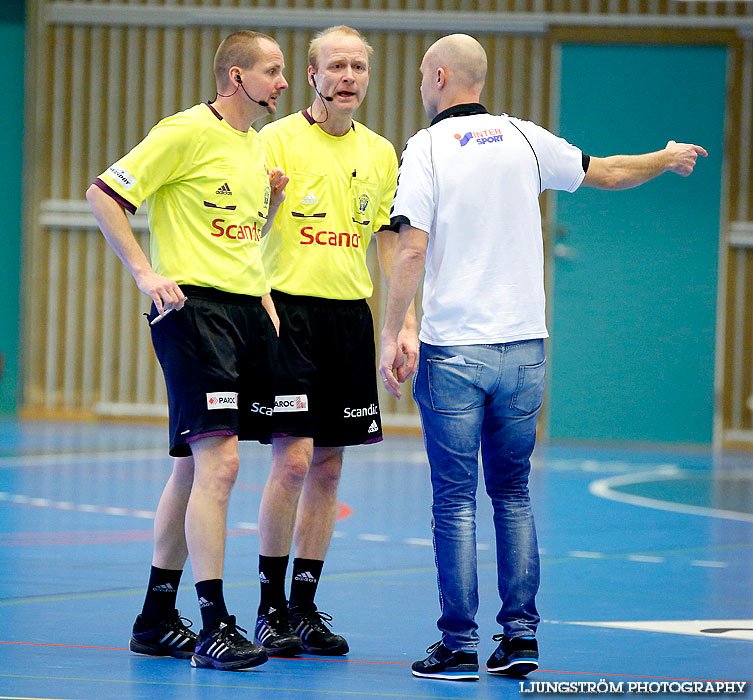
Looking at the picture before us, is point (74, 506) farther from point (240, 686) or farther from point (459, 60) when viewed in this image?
point (459, 60)

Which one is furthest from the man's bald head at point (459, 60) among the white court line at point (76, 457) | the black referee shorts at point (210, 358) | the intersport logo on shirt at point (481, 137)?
the white court line at point (76, 457)

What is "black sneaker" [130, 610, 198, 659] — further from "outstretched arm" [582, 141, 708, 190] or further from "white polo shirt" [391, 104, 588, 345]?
"outstretched arm" [582, 141, 708, 190]

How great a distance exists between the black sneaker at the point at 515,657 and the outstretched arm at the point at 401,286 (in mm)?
845

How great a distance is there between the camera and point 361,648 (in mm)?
4418

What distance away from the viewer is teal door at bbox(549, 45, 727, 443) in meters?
15.6

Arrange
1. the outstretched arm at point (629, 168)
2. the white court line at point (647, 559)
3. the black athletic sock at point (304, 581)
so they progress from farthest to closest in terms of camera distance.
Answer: the white court line at point (647, 559)
the black athletic sock at point (304, 581)
the outstretched arm at point (629, 168)

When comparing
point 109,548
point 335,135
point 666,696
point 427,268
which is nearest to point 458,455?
point 427,268

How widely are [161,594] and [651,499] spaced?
5.92 metres

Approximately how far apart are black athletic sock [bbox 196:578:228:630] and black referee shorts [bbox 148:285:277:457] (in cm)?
44

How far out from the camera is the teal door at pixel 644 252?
51.2 feet

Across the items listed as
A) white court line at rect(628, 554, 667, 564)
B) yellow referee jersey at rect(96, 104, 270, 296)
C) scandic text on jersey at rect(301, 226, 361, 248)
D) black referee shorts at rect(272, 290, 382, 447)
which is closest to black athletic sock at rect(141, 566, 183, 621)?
black referee shorts at rect(272, 290, 382, 447)

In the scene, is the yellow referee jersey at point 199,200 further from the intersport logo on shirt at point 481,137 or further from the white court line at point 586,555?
the white court line at point 586,555

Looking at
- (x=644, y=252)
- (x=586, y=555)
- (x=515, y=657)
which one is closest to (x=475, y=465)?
(x=515, y=657)

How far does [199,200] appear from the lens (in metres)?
4.23
